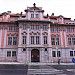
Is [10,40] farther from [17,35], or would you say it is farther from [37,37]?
[37,37]

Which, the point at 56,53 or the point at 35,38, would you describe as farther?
the point at 56,53

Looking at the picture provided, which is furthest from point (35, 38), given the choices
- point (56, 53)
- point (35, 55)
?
point (56, 53)

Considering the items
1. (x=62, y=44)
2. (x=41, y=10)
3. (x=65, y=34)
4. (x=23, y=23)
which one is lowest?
(x=62, y=44)

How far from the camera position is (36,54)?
43.4m

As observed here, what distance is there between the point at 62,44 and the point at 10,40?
14943mm

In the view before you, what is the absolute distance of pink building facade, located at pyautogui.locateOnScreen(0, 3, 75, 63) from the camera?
138ft

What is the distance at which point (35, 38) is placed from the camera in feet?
140

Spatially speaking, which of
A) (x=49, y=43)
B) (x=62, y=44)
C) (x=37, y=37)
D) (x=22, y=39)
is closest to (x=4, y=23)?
(x=22, y=39)

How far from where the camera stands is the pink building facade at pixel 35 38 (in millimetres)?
42156

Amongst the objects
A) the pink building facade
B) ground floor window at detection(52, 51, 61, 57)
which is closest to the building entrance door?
the pink building facade

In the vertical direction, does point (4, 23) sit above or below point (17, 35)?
above

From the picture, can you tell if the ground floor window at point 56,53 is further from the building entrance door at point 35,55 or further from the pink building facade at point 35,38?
the building entrance door at point 35,55

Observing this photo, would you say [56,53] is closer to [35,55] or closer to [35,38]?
[35,55]

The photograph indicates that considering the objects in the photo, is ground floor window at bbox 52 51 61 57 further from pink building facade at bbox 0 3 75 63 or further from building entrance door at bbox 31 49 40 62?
building entrance door at bbox 31 49 40 62
